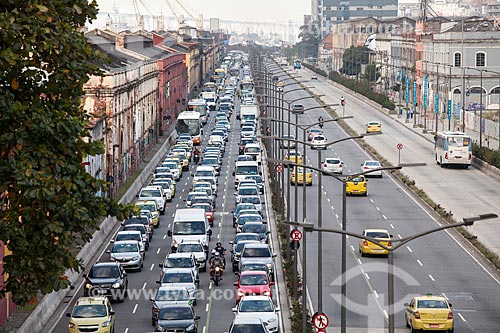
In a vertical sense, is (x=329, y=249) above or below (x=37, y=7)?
below

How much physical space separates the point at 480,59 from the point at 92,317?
116 meters

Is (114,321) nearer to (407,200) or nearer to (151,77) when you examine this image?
(407,200)

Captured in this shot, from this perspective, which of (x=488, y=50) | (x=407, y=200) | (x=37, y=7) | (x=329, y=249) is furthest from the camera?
(x=488, y=50)

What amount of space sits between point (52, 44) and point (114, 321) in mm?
18274

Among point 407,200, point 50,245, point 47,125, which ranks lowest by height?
point 407,200

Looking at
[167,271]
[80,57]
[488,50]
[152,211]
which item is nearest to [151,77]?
[488,50]

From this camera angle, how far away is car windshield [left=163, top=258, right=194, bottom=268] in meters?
54.3

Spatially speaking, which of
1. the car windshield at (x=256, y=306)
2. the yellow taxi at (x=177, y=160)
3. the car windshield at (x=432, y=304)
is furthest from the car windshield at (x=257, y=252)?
the yellow taxi at (x=177, y=160)

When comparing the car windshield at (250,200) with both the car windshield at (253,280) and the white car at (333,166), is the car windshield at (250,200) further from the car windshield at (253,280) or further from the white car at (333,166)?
the car windshield at (253,280)

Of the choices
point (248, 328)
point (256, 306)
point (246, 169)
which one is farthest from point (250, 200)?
point (248, 328)

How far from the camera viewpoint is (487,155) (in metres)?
97.2

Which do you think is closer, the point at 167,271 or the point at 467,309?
the point at 467,309

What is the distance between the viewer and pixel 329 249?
62.8 m

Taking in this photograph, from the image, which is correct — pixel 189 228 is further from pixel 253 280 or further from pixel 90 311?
pixel 90 311
